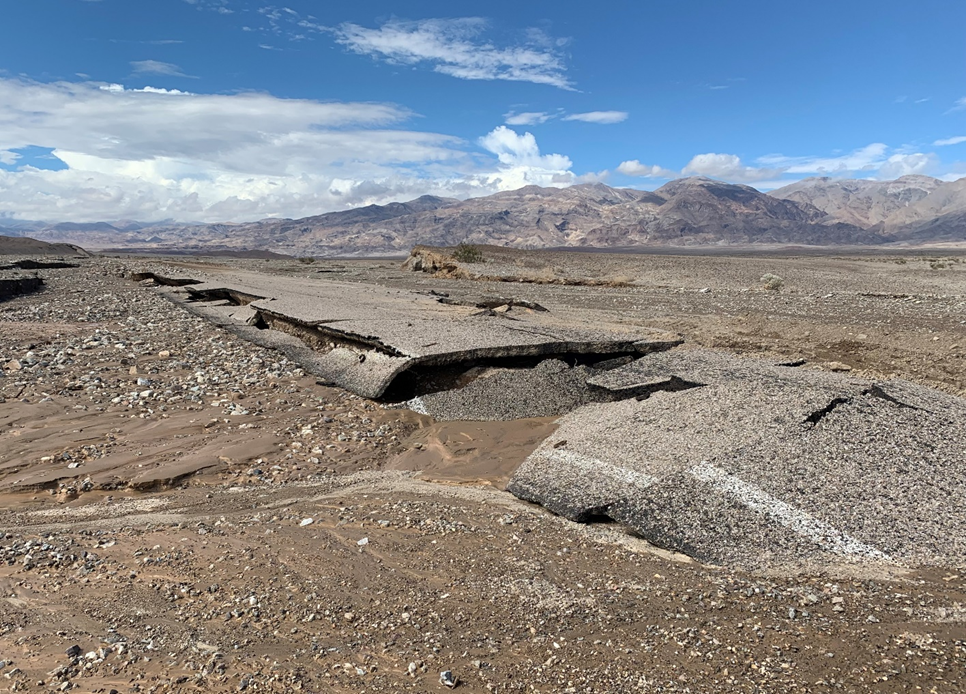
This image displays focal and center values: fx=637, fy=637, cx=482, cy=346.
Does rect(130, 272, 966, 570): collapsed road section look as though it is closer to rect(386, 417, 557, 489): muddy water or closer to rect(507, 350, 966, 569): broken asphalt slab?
rect(507, 350, 966, 569): broken asphalt slab

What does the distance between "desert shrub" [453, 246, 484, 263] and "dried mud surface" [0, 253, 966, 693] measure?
2291cm

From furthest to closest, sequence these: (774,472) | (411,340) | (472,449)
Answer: (411,340), (472,449), (774,472)

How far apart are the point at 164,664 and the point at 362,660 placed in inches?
31.9

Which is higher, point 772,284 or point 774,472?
point 772,284

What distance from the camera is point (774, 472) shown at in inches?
157

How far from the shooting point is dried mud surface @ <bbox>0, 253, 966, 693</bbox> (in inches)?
102

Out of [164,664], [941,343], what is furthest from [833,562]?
[941,343]

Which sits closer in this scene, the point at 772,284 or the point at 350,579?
the point at 350,579

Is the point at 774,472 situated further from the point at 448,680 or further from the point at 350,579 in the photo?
the point at 350,579

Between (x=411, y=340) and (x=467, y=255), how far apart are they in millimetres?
23220

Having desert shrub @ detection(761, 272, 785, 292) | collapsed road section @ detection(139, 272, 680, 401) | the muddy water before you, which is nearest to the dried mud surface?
the muddy water

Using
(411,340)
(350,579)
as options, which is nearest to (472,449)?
(350,579)

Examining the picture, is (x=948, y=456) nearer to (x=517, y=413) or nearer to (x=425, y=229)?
(x=517, y=413)

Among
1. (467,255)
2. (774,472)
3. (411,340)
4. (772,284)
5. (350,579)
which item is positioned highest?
(467,255)
